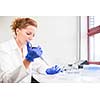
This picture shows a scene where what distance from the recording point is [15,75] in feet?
5.23

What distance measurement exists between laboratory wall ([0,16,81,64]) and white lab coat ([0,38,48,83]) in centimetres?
6

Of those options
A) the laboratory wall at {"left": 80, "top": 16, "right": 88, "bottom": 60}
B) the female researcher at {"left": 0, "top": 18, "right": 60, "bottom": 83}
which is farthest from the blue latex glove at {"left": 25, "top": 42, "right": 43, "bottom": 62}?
the laboratory wall at {"left": 80, "top": 16, "right": 88, "bottom": 60}

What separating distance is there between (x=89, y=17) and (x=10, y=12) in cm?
47

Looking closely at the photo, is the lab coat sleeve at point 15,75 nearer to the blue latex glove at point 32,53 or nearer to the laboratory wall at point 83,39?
the blue latex glove at point 32,53

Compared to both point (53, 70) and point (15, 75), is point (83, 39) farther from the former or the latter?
point (15, 75)

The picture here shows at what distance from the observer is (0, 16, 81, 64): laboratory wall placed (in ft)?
5.36

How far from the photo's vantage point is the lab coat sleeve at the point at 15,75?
159 centimetres

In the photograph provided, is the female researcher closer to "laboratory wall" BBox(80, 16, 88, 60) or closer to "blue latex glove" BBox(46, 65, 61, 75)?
"blue latex glove" BBox(46, 65, 61, 75)

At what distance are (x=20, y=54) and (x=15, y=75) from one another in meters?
0.13

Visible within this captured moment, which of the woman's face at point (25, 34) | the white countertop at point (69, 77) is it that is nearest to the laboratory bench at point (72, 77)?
the white countertop at point (69, 77)

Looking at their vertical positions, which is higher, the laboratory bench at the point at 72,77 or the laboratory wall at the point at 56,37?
the laboratory wall at the point at 56,37

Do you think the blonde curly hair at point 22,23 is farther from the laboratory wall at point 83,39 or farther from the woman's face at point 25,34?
the laboratory wall at point 83,39

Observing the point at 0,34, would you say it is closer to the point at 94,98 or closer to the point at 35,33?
the point at 35,33

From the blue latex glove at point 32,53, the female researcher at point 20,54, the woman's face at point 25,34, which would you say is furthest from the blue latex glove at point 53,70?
the woman's face at point 25,34
